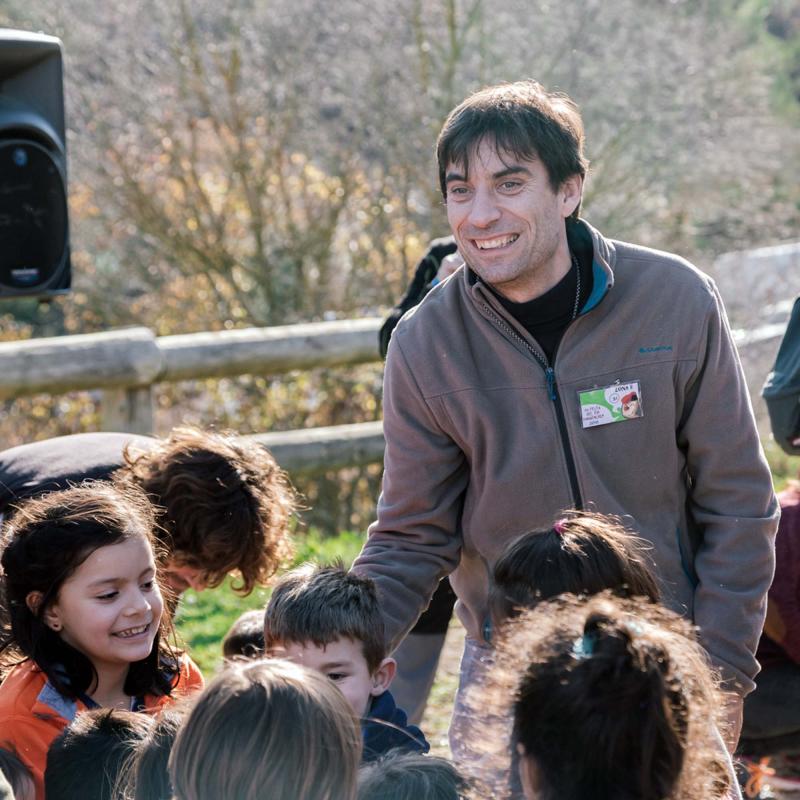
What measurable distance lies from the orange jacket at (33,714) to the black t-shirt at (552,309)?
103cm

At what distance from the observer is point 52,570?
2592 millimetres

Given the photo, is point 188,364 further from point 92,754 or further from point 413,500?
point 92,754

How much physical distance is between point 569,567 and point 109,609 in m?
0.92

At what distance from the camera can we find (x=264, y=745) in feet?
5.75

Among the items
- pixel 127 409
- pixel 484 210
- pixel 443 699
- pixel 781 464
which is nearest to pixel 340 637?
pixel 484 210

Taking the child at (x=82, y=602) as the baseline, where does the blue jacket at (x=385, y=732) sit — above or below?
below

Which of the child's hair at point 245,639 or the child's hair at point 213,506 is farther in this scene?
the child's hair at point 245,639

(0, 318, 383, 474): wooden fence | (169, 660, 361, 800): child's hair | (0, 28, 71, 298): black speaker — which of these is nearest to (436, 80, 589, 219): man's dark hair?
(169, 660, 361, 800): child's hair

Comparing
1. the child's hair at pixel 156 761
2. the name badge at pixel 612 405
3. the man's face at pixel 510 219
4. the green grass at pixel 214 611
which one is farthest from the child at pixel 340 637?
the green grass at pixel 214 611

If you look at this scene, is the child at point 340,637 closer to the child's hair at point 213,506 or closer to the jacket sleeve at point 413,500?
Result: the jacket sleeve at point 413,500

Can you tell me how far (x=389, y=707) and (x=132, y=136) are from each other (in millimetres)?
6751

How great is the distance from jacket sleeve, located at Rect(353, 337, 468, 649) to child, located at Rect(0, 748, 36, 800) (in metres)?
0.76

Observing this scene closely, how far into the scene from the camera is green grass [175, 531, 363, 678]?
15.7 ft

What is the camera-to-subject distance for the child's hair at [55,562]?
258 centimetres
